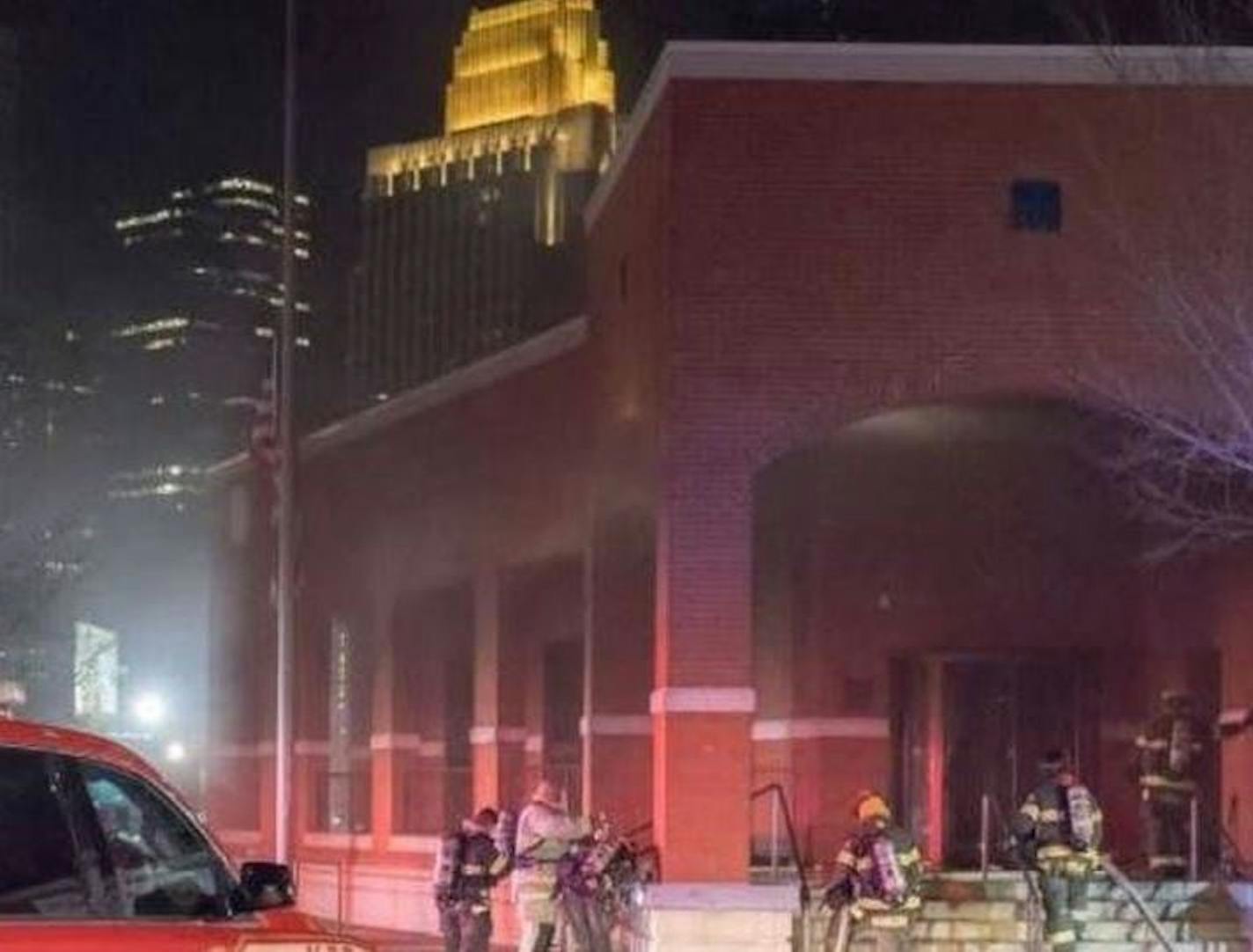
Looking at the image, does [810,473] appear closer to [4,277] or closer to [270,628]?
[270,628]

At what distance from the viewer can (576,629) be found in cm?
2981

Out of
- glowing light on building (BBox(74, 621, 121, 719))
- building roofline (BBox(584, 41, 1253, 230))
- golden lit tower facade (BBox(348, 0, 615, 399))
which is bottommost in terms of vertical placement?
glowing light on building (BBox(74, 621, 121, 719))

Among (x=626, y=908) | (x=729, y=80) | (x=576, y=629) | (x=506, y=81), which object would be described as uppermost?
(x=506, y=81)

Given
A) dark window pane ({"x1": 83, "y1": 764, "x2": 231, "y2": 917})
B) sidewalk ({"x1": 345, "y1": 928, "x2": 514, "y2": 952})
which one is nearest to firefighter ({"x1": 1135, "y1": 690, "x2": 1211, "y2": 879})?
sidewalk ({"x1": 345, "y1": 928, "x2": 514, "y2": 952})

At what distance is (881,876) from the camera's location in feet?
60.9

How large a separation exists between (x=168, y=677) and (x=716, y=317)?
183 feet

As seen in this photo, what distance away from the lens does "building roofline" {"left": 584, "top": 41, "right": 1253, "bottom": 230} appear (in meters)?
20.3

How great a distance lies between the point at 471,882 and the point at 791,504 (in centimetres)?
665

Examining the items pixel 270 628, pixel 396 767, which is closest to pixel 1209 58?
pixel 396 767

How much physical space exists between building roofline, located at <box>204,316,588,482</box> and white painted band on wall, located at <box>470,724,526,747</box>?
4.10 meters

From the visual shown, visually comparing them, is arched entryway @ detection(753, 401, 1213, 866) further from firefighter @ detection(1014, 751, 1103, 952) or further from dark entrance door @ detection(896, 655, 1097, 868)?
firefighter @ detection(1014, 751, 1103, 952)

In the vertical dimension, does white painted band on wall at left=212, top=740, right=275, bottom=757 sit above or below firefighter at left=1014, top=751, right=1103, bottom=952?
above

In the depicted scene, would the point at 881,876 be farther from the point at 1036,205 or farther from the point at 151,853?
the point at 151,853

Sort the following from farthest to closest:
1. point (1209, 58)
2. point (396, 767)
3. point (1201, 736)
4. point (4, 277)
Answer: point (4, 277)
point (396, 767)
point (1201, 736)
point (1209, 58)
